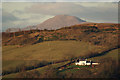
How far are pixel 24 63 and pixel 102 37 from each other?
5444 cm

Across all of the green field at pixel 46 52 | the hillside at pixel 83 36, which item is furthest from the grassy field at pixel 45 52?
the hillside at pixel 83 36

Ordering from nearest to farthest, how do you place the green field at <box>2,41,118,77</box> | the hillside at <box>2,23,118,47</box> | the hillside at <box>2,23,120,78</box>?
the hillside at <box>2,23,120,78</box> → the green field at <box>2,41,118,77</box> → the hillside at <box>2,23,118,47</box>

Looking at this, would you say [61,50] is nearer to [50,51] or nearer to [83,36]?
[50,51]

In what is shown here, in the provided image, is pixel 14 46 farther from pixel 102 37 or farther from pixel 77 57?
→ pixel 102 37

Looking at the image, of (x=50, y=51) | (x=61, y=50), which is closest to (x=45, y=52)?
(x=50, y=51)

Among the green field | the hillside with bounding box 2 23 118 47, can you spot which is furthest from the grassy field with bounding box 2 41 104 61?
the hillside with bounding box 2 23 118 47

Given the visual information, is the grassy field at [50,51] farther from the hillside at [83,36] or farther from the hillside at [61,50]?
the hillside at [83,36]

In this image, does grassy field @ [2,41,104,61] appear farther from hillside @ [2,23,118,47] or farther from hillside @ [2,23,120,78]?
hillside @ [2,23,118,47]

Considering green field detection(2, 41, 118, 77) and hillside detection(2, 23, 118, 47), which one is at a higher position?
hillside detection(2, 23, 118, 47)

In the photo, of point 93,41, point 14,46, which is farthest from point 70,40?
point 14,46

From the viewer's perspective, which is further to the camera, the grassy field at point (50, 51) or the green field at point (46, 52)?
the grassy field at point (50, 51)

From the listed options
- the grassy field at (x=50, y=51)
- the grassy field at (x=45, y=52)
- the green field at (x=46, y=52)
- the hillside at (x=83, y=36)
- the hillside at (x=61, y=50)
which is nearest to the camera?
the hillside at (x=61, y=50)

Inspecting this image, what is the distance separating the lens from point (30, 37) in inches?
4783

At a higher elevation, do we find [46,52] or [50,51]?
[50,51]
